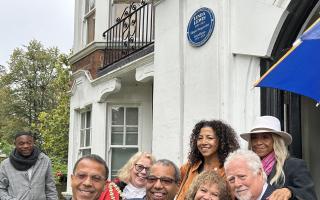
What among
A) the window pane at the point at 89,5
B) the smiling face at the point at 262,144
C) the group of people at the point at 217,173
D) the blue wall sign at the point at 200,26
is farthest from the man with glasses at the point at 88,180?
the window pane at the point at 89,5

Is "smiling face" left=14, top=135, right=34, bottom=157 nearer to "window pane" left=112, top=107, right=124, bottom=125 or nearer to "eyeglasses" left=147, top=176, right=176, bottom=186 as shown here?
"eyeglasses" left=147, top=176, right=176, bottom=186

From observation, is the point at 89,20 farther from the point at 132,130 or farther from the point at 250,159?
the point at 250,159

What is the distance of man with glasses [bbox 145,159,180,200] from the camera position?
3078 millimetres

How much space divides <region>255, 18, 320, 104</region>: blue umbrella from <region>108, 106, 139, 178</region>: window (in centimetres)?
662

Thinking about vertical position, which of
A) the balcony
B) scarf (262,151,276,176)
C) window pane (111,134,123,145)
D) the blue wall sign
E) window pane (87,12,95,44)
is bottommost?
scarf (262,151,276,176)

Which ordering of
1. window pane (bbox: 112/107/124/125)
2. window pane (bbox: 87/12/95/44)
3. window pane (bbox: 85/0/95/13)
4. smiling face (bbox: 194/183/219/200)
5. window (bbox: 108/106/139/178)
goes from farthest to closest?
1. window pane (bbox: 85/0/95/13)
2. window pane (bbox: 87/12/95/44)
3. window pane (bbox: 112/107/124/125)
4. window (bbox: 108/106/139/178)
5. smiling face (bbox: 194/183/219/200)

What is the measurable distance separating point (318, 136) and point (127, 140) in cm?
421

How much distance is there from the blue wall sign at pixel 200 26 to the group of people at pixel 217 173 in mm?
1940

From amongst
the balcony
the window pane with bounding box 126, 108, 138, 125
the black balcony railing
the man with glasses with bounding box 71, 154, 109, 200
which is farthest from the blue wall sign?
the window pane with bounding box 126, 108, 138, 125

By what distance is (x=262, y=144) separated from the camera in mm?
3393

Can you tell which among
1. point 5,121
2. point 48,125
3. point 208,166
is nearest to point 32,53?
point 5,121

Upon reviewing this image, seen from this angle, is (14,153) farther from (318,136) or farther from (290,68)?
(318,136)

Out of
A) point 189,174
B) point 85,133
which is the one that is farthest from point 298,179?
point 85,133

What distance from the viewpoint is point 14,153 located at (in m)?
5.31
